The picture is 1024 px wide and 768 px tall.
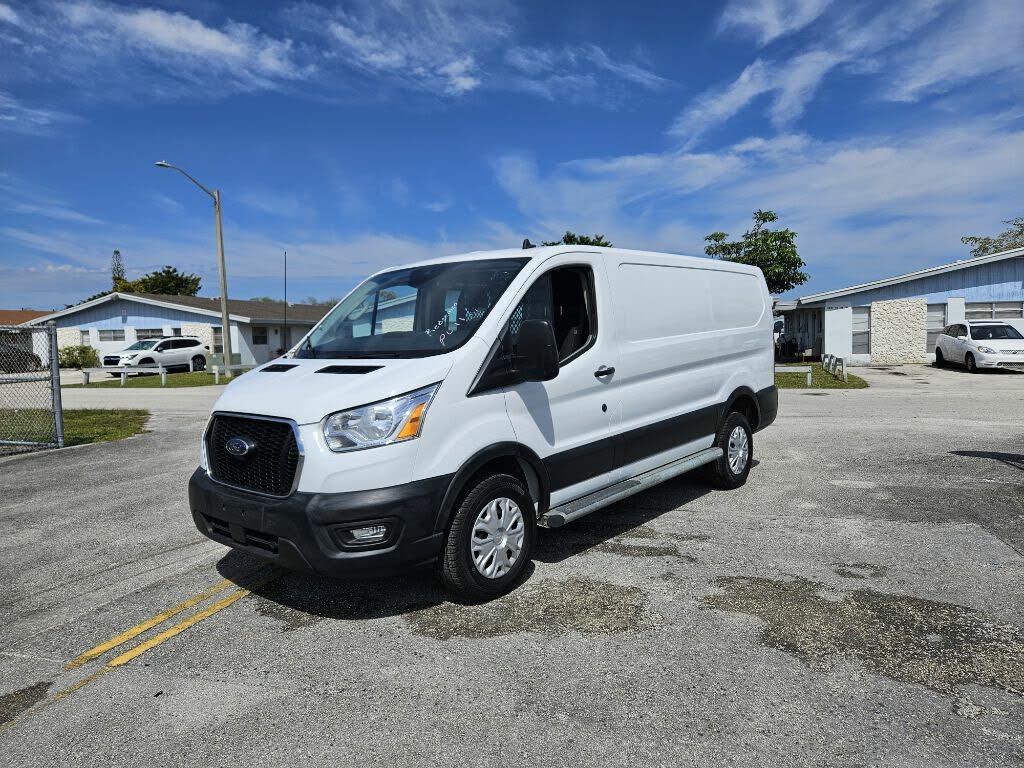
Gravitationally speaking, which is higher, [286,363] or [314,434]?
[286,363]

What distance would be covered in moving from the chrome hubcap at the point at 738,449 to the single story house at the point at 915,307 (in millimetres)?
22182

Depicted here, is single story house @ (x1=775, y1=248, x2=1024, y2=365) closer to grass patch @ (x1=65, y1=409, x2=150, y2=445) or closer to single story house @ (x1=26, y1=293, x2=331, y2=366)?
grass patch @ (x1=65, y1=409, x2=150, y2=445)

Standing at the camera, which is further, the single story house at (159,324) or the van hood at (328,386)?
the single story house at (159,324)

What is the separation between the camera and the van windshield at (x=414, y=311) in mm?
4375

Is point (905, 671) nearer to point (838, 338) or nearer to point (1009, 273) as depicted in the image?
point (838, 338)

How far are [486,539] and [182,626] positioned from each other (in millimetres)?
1755

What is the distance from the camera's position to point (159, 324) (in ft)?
125

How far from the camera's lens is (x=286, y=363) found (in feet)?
15.4

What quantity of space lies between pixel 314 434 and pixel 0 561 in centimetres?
332

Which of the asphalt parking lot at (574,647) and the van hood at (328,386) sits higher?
the van hood at (328,386)

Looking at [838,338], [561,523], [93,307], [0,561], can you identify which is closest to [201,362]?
[93,307]

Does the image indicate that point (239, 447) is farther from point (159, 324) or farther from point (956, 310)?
point (159, 324)

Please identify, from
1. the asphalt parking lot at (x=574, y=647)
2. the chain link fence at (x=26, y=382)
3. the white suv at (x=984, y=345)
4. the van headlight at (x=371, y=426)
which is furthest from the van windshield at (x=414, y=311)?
the white suv at (x=984, y=345)

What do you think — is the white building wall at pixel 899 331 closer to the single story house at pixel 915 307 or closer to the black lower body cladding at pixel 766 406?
the single story house at pixel 915 307
